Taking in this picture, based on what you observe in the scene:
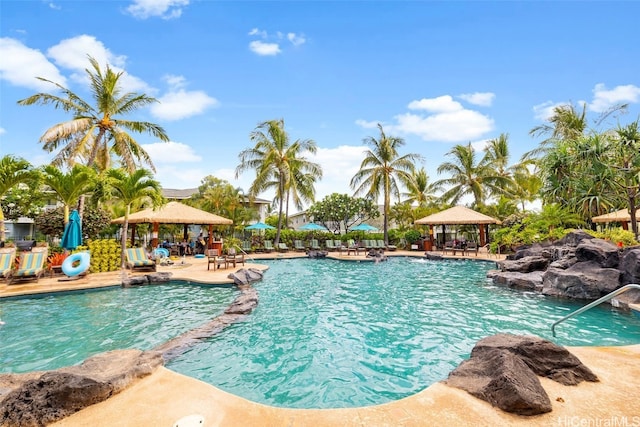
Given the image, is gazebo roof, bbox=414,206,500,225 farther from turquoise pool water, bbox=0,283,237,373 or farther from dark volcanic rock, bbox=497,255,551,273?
turquoise pool water, bbox=0,283,237,373

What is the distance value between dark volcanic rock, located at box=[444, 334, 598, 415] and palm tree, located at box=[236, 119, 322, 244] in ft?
63.8

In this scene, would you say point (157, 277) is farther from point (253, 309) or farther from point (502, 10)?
point (502, 10)

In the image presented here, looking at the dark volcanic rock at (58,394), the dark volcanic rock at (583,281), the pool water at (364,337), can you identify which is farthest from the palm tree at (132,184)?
the dark volcanic rock at (583,281)

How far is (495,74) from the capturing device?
1180 cm

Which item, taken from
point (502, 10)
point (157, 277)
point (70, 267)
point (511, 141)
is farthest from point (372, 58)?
point (511, 141)

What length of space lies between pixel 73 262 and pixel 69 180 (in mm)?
3157

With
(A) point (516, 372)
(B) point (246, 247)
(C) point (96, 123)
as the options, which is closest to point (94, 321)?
(A) point (516, 372)

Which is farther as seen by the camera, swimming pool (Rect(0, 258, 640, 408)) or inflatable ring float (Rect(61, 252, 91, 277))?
inflatable ring float (Rect(61, 252, 91, 277))

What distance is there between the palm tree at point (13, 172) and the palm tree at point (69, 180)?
423mm

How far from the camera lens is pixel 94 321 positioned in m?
6.27

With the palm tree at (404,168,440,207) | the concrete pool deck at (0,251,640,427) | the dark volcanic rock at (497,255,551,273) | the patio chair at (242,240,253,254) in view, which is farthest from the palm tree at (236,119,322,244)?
the concrete pool deck at (0,251,640,427)

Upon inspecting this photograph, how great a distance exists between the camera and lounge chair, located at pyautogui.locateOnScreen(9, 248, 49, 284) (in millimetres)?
9234

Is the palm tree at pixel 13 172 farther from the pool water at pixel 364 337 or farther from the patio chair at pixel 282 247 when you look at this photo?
the patio chair at pixel 282 247

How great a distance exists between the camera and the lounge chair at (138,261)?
37.6ft
